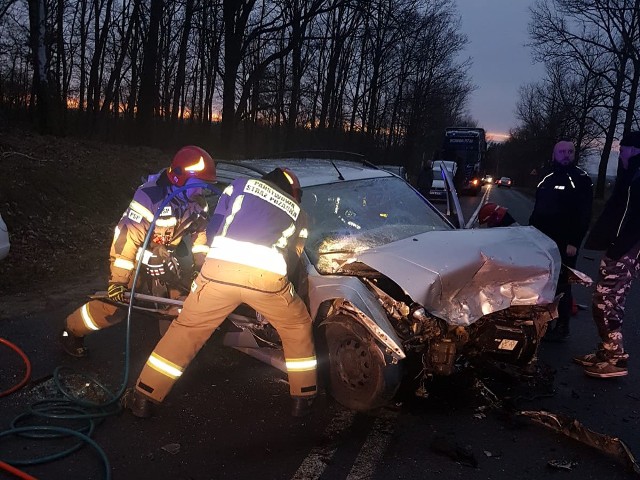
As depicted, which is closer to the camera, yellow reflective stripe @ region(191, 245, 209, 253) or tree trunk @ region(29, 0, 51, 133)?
yellow reflective stripe @ region(191, 245, 209, 253)

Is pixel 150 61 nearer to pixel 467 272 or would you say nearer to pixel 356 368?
pixel 356 368

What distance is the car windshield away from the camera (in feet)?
12.7

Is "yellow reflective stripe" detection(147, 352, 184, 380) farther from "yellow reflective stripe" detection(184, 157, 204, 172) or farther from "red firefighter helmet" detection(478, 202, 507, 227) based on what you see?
"red firefighter helmet" detection(478, 202, 507, 227)

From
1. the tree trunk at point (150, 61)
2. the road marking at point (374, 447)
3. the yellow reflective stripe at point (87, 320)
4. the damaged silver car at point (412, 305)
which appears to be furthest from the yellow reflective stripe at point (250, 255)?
the tree trunk at point (150, 61)

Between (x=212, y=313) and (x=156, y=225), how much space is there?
1024mm

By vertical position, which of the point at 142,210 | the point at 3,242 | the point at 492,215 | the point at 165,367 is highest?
the point at 492,215

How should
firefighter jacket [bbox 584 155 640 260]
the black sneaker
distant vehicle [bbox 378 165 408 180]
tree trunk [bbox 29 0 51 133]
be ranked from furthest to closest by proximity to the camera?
tree trunk [bbox 29 0 51 133]
distant vehicle [bbox 378 165 408 180]
the black sneaker
firefighter jacket [bbox 584 155 640 260]

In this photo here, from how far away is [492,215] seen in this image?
4965mm

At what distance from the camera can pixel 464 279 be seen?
133 inches

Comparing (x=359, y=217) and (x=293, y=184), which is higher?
(x=293, y=184)

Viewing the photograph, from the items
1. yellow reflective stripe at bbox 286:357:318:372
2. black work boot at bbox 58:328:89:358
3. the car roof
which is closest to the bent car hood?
yellow reflective stripe at bbox 286:357:318:372

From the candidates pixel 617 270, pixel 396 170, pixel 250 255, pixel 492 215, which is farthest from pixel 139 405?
pixel 396 170

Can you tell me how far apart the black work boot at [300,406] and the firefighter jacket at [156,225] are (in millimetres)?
1309

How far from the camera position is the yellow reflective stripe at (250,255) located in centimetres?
325
